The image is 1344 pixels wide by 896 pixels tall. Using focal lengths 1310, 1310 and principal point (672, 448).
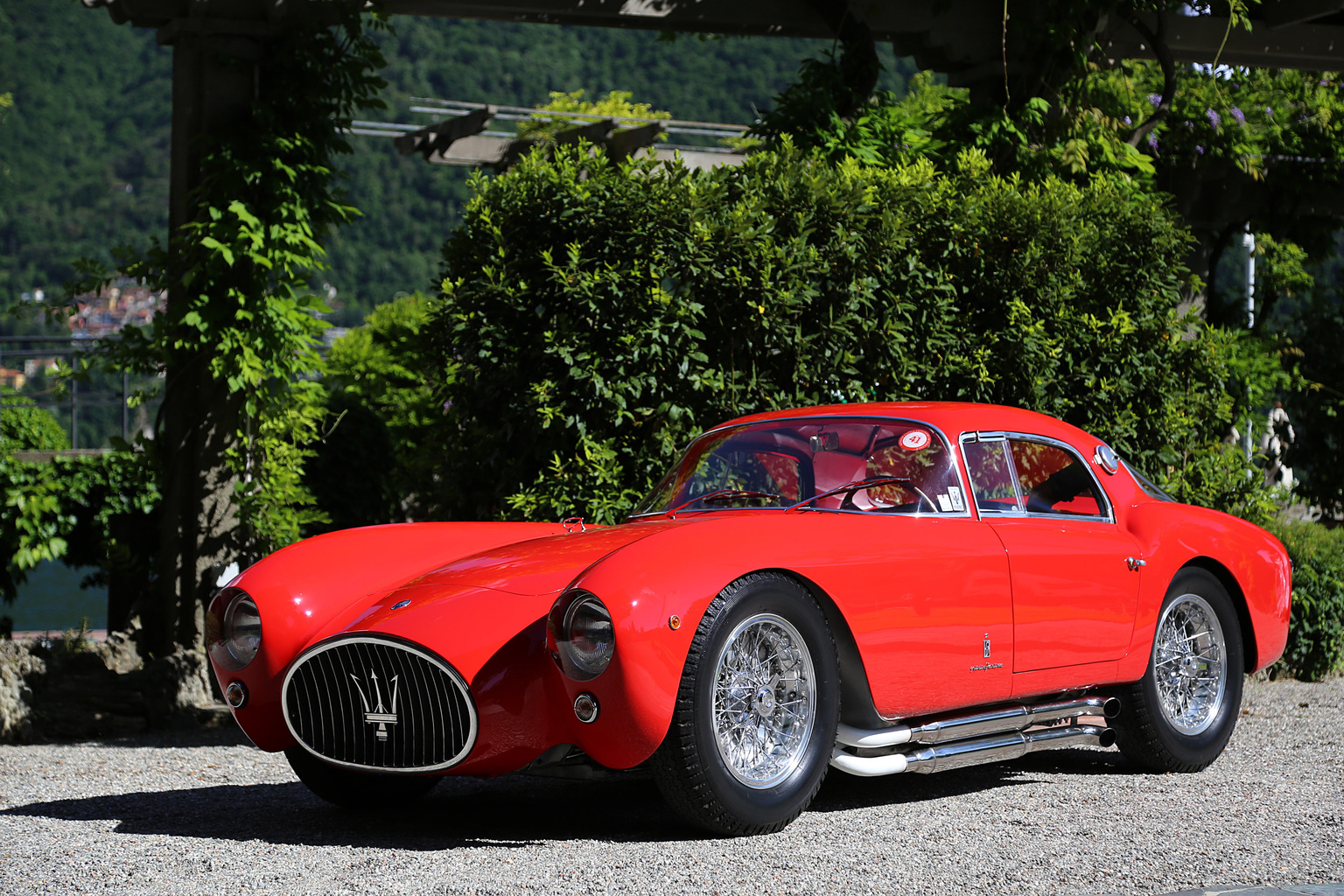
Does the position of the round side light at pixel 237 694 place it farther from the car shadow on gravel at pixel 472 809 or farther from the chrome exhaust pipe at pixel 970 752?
the chrome exhaust pipe at pixel 970 752

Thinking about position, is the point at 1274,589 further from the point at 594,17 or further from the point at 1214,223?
the point at 1214,223

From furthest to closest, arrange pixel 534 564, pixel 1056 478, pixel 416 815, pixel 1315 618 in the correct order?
pixel 1315 618 < pixel 1056 478 < pixel 416 815 < pixel 534 564

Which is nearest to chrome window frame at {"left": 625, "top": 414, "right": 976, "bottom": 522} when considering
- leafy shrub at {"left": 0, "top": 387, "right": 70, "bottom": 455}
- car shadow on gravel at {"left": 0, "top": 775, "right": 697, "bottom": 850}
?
car shadow on gravel at {"left": 0, "top": 775, "right": 697, "bottom": 850}

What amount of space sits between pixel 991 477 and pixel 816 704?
1.44 m

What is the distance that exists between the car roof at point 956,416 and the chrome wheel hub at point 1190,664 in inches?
33.8

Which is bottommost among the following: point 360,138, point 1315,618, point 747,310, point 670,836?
point 1315,618

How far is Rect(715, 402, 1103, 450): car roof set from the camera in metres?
5.24

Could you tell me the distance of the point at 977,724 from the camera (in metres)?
4.82

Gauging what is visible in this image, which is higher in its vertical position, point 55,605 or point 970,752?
point 970,752

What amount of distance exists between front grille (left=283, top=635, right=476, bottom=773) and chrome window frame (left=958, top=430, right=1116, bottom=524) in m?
2.19

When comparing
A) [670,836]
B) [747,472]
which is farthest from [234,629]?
[747,472]

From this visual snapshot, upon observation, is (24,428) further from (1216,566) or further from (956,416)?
(1216,566)

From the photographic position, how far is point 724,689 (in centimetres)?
405

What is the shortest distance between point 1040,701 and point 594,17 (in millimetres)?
5910
